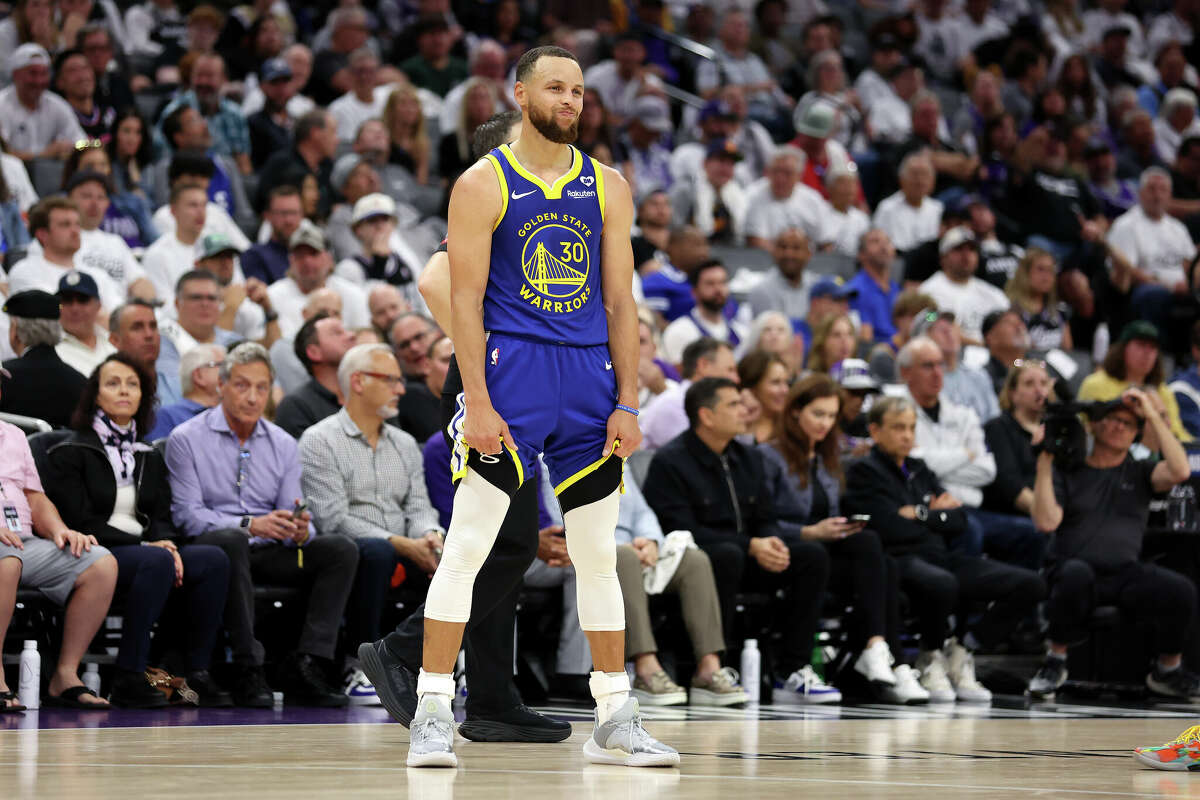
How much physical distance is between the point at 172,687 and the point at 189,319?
2639 mm

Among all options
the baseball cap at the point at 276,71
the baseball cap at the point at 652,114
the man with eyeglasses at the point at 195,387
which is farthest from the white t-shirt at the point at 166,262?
the baseball cap at the point at 652,114

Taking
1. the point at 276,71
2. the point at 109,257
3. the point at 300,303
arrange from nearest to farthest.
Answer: the point at 109,257 → the point at 300,303 → the point at 276,71

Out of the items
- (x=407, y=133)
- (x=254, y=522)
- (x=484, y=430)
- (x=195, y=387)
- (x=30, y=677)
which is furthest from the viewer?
(x=407, y=133)

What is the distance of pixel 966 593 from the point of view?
27.8 feet

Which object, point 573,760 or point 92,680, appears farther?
point 92,680

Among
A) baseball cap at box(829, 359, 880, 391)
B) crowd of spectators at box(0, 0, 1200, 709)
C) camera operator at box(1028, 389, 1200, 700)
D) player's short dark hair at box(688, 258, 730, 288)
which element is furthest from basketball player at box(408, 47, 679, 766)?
player's short dark hair at box(688, 258, 730, 288)

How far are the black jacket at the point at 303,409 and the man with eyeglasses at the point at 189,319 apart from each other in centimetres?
81

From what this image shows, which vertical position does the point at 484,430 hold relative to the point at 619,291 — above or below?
below

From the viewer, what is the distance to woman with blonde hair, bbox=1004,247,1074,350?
486 inches

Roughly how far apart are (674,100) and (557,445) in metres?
11.6

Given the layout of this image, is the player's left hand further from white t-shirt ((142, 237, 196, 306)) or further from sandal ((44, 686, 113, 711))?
white t-shirt ((142, 237, 196, 306))

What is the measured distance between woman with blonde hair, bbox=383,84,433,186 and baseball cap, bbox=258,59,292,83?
2.48 feet

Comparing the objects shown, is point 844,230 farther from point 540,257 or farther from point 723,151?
point 540,257

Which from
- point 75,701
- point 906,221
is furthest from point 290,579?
point 906,221
